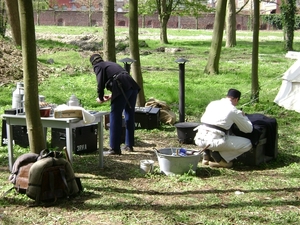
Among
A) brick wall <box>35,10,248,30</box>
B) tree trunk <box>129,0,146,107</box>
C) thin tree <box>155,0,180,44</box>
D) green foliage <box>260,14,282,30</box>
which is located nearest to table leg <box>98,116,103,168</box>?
tree trunk <box>129,0,146,107</box>

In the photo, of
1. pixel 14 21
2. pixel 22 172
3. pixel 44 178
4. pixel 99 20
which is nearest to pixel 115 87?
pixel 22 172

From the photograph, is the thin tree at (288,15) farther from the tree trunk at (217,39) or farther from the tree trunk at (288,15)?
the tree trunk at (217,39)

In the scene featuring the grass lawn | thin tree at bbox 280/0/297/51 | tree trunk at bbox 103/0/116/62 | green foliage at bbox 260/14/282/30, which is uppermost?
green foliage at bbox 260/14/282/30

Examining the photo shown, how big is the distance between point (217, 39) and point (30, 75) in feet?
39.8

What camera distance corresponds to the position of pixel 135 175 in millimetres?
7352

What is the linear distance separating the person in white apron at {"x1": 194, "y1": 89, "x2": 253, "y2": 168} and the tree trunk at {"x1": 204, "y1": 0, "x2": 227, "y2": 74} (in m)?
9.66

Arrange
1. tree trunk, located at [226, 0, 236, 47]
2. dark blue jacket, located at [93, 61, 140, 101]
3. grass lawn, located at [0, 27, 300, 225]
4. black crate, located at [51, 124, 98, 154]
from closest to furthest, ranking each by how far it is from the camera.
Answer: grass lawn, located at [0, 27, 300, 225]
dark blue jacket, located at [93, 61, 140, 101]
black crate, located at [51, 124, 98, 154]
tree trunk, located at [226, 0, 236, 47]

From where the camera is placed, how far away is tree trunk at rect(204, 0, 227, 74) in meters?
17.0

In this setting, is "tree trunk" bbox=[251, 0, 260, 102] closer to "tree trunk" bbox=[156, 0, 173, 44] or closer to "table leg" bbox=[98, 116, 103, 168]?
"table leg" bbox=[98, 116, 103, 168]

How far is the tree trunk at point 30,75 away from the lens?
6.07m

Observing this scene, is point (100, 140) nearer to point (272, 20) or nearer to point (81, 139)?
point (81, 139)

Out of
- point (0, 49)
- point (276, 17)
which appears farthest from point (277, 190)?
point (276, 17)

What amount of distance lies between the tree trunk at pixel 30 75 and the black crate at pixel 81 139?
5.54 feet

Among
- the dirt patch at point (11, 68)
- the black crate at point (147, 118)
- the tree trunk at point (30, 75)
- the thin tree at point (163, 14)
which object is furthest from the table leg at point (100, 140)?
the thin tree at point (163, 14)
